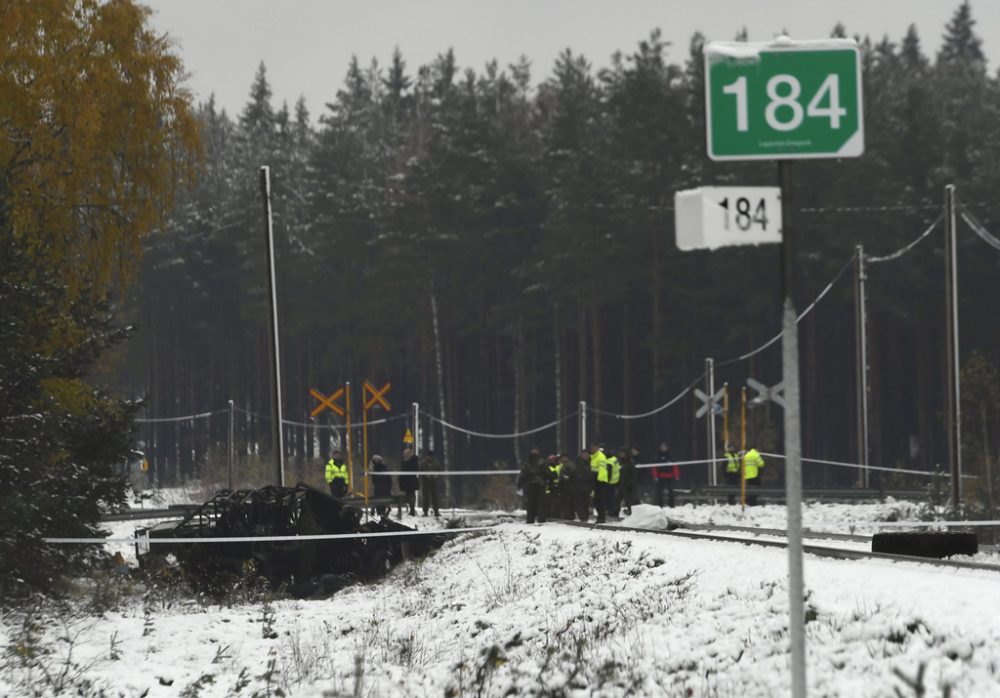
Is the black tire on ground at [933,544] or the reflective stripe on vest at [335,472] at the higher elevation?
the black tire on ground at [933,544]

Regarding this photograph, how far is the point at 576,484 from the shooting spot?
33031 mm

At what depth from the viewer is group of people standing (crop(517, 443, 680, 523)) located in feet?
103

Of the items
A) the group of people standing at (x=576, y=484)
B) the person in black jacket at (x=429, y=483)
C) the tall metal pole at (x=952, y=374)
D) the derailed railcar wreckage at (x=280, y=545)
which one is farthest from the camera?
the person in black jacket at (x=429, y=483)

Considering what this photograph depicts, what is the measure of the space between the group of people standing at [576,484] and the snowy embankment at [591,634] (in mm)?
7548

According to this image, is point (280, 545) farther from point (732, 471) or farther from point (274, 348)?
point (732, 471)

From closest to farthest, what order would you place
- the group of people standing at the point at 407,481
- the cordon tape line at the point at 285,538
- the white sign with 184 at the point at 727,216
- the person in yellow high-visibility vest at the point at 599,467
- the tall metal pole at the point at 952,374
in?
the white sign with 184 at the point at 727,216 → the cordon tape line at the point at 285,538 → the person in yellow high-visibility vest at the point at 599,467 → the tall metal pole at the point at 952,374 → the group of people standing at the point at 407,481

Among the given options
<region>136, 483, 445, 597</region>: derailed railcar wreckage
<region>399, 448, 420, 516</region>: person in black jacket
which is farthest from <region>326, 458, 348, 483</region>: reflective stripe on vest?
<region>136, 483, 445, 597</region>: derailed railcar wreckage

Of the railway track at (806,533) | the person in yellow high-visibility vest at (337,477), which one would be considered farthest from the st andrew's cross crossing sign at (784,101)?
the person in yellow high-visibility vest at (337,477)

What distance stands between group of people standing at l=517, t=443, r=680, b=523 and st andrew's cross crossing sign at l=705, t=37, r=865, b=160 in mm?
22731

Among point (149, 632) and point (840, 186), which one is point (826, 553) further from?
point (840, 186)

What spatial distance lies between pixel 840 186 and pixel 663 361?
1136cm

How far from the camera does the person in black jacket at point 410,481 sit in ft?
127

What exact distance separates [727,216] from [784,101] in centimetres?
65

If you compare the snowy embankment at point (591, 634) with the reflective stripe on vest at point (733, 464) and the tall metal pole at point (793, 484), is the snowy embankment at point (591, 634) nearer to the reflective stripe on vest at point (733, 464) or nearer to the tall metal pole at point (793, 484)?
the tall metal pole at point (793, 484)
